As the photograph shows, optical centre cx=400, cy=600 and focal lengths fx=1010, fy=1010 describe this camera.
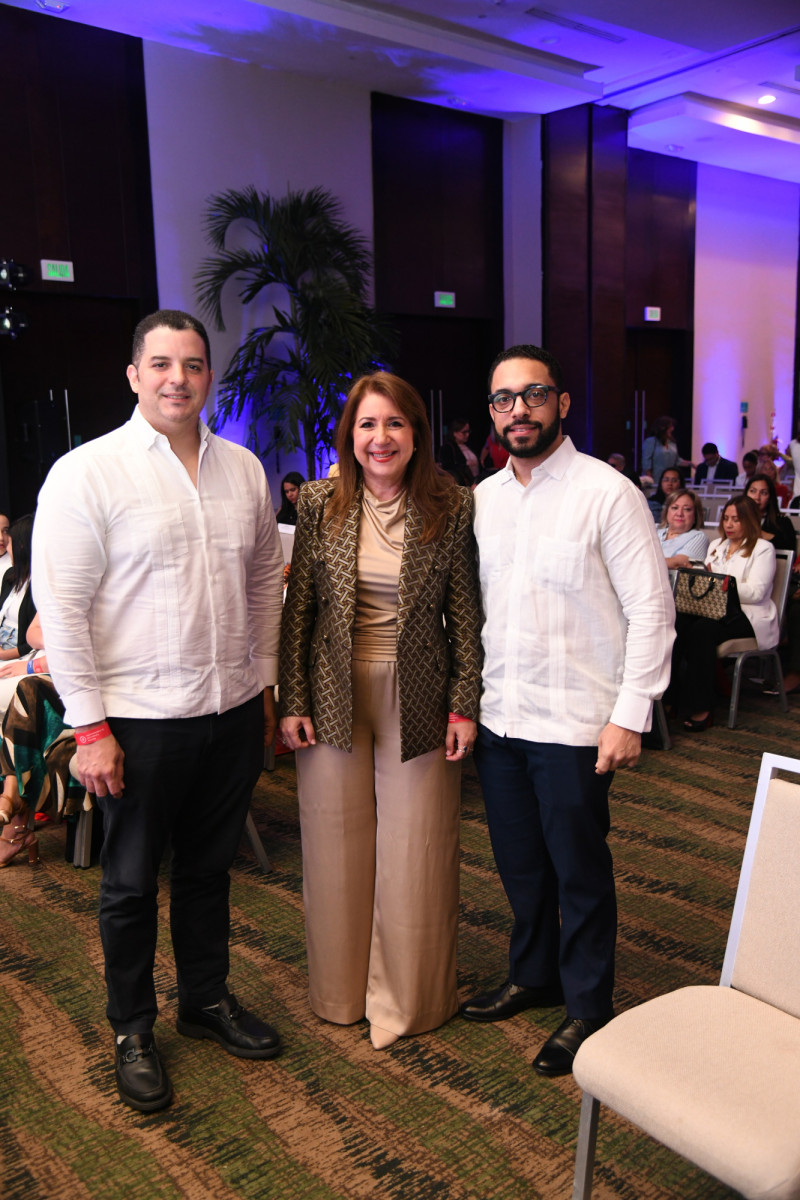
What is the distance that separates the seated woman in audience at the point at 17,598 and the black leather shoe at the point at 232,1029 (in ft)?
6.39

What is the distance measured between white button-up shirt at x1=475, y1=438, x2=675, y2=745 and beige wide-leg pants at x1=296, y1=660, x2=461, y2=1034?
0.28m

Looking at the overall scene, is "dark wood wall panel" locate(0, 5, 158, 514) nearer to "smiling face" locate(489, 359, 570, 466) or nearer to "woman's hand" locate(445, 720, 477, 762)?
"woman's hand" locate(445, 720, 477, 762)

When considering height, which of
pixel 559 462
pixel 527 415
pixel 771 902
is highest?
pixel 527 415

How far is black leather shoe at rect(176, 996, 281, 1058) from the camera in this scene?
2.42 metres

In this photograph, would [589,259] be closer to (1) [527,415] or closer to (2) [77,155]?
(2) [77,155]

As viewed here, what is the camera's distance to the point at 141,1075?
7.37 feet

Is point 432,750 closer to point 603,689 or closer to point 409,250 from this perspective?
point 603,689

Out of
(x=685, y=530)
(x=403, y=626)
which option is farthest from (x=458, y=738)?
(x=685, y=530)

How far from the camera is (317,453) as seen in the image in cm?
878

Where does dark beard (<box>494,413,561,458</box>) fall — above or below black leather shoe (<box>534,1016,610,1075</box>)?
above

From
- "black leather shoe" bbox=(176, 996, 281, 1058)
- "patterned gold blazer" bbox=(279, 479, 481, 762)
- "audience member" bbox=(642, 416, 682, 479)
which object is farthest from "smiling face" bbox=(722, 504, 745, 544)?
"audience member" bbox=(642, 416, 682, 479)

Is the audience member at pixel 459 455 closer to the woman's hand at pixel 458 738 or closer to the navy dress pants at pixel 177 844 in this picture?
the woman's hand at pixel 458 738

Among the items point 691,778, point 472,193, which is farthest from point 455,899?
point 472,193

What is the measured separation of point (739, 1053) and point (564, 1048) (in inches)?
28.1
